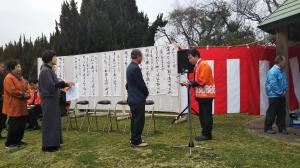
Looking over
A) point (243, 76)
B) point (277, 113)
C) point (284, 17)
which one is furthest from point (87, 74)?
point (284, 17)

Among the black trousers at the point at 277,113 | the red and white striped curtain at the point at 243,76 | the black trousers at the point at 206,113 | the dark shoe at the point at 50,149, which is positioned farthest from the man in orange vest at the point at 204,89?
the red and white striped curtain at the point at 243,76

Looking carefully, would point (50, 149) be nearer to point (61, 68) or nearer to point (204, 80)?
point (204, 80)

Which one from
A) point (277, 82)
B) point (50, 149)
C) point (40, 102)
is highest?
point (277, 82)

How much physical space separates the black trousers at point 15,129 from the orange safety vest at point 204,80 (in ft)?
12.3

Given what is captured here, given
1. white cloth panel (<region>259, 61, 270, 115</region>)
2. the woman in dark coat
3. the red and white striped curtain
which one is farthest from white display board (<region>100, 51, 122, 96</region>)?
the woman in dark coat

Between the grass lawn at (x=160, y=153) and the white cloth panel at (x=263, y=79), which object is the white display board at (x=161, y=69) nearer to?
the grass lawn at (x=160, y=153)

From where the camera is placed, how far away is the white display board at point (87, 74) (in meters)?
13.0

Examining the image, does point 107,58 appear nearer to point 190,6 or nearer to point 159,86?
point 159,86

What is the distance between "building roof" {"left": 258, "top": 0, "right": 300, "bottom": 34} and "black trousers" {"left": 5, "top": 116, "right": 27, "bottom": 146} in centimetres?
587

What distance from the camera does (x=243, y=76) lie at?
39.8 feet

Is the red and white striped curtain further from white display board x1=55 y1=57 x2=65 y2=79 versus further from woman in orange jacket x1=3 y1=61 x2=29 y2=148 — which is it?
woman in orange jacket x1=3 y1=61 x2=29 y2=148

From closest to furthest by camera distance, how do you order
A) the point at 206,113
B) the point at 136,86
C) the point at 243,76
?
the point at 136,86, the point at 206,113, the point at 243,76

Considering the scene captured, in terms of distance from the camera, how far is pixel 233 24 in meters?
31.7

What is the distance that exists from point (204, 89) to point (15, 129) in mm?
4025
